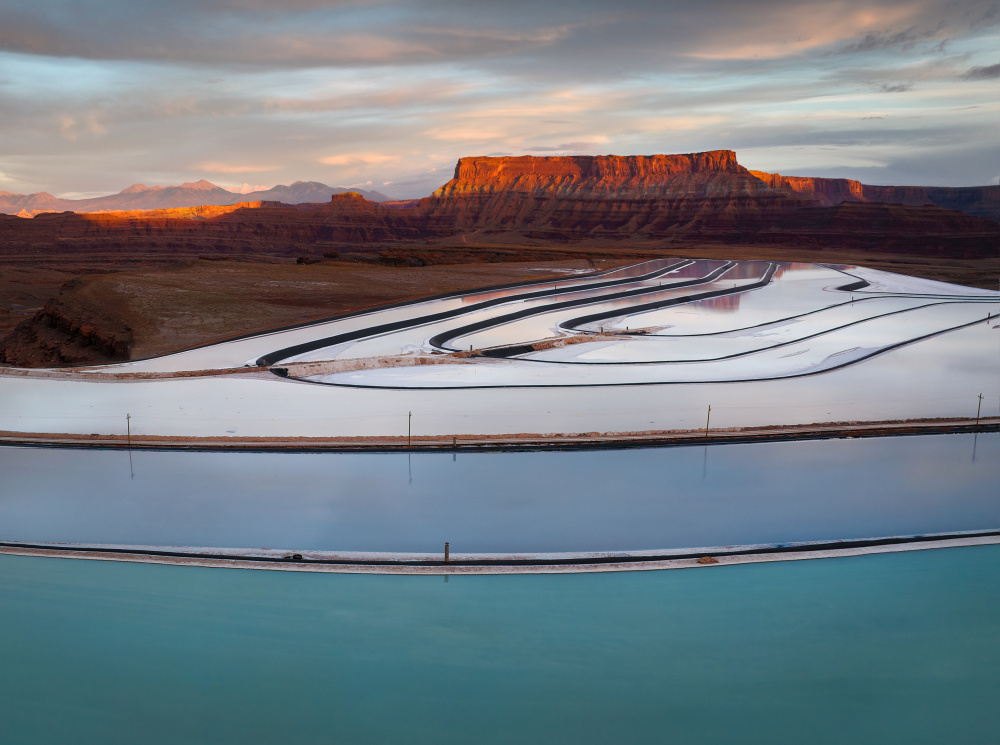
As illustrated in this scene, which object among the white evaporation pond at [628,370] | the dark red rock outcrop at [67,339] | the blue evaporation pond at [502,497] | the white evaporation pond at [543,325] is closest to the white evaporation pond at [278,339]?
the dark red rock outcrop at [67,339]

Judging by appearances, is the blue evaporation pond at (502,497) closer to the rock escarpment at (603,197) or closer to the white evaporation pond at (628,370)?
the white evaporation pond at (628,370)

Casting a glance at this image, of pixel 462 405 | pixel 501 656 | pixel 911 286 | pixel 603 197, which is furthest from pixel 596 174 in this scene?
pixel 501 656

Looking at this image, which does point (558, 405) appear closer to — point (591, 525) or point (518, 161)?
point (591, 525)

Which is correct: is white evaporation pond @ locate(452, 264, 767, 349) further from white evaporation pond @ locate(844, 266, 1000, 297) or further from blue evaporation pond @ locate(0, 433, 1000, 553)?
blue evaporation pond @ locate(0, 433, 1000, 553)

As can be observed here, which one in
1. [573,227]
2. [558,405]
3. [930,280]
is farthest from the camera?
[573,227]

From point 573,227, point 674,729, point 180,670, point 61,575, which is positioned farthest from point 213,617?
point 573,227

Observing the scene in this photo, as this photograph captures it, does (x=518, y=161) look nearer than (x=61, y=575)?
No

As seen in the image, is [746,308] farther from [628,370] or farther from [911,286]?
[628,370]
